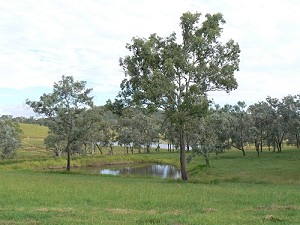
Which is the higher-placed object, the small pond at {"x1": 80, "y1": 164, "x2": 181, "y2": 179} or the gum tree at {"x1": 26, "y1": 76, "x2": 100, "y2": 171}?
the gum tree at {"x1": 26, "y1": 76, "x2": 100, "y2": 171}

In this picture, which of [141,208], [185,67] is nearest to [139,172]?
[185,67]

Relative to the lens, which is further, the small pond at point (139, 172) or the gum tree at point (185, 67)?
the small pond at point (139, 172)

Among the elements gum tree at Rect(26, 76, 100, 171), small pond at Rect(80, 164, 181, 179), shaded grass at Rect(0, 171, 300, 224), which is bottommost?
small pond at Rect(80, 164, 181, 179)

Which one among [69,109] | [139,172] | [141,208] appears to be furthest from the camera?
[139,172]

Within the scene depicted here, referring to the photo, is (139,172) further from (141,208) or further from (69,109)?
(141,208)

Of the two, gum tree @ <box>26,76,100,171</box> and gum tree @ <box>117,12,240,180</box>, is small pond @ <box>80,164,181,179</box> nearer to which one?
gum tree @ <box>26,76,100,171</box>

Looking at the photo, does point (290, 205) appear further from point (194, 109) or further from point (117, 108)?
point (117, 108)

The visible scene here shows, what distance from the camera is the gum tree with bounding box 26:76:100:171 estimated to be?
59594 millimetres

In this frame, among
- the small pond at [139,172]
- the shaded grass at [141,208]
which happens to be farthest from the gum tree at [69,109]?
the shaded grass at [141,208]

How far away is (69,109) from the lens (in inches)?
2372

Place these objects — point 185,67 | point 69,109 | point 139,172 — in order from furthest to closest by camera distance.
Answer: point 139,172 < point 69,109 < point 185,67

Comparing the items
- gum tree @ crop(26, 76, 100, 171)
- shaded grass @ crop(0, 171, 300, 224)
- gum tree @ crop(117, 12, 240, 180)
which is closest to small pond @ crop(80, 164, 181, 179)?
gum tree @ crop(26, 76, 100, 171)

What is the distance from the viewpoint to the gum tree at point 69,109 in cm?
5959

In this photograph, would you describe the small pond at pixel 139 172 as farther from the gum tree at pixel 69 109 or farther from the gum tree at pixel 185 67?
the gum tree at pixel 185 67
